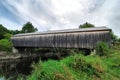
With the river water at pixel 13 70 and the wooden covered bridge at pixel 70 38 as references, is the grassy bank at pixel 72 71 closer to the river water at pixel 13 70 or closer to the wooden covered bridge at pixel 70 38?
the river water at pixel 13 70

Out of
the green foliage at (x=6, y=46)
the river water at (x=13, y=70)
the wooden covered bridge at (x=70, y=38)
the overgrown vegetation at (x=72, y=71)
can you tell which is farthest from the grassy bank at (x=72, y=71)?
the green foliage at (x=6, y=46)

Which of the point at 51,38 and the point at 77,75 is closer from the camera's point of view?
the point at 77,75

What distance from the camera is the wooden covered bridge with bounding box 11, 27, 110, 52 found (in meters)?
20.9

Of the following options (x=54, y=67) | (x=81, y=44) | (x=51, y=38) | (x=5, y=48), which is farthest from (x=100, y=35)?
(x=5, y=48)

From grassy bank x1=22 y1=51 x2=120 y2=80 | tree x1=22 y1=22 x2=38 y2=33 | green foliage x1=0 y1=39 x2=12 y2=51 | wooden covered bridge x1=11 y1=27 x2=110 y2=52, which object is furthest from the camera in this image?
tree x1=22 y1=22 x2=38 y2=33

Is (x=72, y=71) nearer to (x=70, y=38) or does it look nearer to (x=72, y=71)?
(x=72, y=71)

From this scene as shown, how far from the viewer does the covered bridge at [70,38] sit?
20.9 meters

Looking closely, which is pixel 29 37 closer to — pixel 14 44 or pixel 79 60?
pixel 14 44

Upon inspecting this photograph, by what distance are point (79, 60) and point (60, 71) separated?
3.60 feet

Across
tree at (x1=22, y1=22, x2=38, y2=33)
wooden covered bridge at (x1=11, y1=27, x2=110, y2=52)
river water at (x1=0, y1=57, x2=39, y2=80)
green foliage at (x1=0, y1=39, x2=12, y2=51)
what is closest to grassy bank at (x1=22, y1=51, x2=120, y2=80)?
river water at (x1=0, y1=57, x2=39, y2=80)

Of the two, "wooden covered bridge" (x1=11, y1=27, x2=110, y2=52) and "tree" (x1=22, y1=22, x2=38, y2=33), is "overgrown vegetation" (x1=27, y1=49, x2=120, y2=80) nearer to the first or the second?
"wooden covered bridge" (x1=11, y1=27, x2=110, y2=52)

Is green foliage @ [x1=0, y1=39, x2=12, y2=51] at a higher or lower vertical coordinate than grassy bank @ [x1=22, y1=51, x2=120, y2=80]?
lower

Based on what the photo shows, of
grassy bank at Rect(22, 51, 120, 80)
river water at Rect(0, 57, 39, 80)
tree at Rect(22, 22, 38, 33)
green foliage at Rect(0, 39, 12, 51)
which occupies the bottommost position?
river water at Rect(0, 57, 39, 80)

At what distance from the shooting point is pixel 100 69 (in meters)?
5.00
